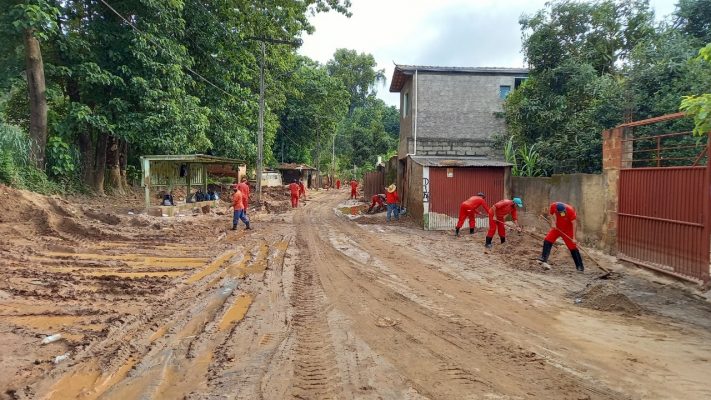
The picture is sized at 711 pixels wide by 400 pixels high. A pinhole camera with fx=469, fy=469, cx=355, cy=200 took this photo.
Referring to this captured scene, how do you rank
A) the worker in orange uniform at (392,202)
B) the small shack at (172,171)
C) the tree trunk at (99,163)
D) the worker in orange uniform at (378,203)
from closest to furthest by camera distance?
1. the small shack at (172,171)
2. the worker in orange uniform at (392,202)
3. the tree trunk at (99,163)
4. the worker in orange uniform at (378,203)

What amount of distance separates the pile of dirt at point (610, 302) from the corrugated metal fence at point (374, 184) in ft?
61.4

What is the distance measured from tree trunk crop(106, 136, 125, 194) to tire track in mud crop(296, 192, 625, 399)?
631 inches

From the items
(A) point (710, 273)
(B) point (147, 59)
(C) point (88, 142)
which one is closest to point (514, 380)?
(A) point (710, 273)

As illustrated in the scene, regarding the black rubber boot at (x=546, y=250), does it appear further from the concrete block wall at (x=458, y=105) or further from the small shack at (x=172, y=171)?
the small shack at (x=172, y=171)

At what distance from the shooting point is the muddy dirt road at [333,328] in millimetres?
3742

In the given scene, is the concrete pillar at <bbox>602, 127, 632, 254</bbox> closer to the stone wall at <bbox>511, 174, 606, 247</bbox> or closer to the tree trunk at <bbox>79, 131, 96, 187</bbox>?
the stone wall at <bbox>511, 174, 606, 247</bbox>

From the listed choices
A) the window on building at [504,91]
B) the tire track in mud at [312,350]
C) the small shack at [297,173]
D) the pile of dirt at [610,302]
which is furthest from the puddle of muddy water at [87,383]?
the small shack at [297,173]

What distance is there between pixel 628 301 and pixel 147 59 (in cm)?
1601

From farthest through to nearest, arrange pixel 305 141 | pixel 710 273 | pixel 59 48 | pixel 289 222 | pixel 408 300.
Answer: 1. pixel 305 141
2. pixel 289 222
3. pixel 59 48
4. pixel 710 273
5. pixel 408 300

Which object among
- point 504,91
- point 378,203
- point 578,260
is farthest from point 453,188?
point 578,260

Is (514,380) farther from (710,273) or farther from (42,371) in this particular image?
(710,273)

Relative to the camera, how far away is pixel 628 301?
253 inches

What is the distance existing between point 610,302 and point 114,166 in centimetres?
1984

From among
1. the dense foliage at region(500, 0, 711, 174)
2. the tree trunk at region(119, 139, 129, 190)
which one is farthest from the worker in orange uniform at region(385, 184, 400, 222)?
the tree trunk at region(119, 139, 129, 190)
